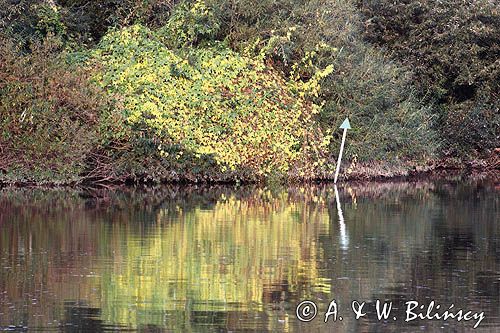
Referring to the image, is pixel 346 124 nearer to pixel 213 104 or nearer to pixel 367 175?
pixel 367 175

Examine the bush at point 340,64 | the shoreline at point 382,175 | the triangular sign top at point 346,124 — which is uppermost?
the bush at point 340,64

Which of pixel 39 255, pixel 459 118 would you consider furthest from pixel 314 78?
pixel 39 255

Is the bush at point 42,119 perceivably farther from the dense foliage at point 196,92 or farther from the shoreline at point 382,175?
the shoreline at point 382,175

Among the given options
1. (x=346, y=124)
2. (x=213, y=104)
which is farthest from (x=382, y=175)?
(x=213, y=104)

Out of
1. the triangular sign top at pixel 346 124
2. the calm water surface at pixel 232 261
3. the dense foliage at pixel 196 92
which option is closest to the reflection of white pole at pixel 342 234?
the calm water surface at pixel 232 261

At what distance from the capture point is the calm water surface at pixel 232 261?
13539mm

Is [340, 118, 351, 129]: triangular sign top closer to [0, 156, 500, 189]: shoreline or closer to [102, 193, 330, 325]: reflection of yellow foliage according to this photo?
[0, 156, 500, 189]: shoreline

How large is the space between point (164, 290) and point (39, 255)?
11.7 ft

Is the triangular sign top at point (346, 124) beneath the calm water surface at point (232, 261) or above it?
above

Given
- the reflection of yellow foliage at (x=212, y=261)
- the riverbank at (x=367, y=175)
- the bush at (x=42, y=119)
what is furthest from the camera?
the riverbank at (x=367, y=175)

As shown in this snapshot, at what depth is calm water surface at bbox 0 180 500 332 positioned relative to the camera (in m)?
13.5

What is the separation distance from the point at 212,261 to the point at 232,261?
30cm

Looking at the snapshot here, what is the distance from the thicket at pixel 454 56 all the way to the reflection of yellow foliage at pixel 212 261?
57.4 feet

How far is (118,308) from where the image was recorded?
45.6ft
